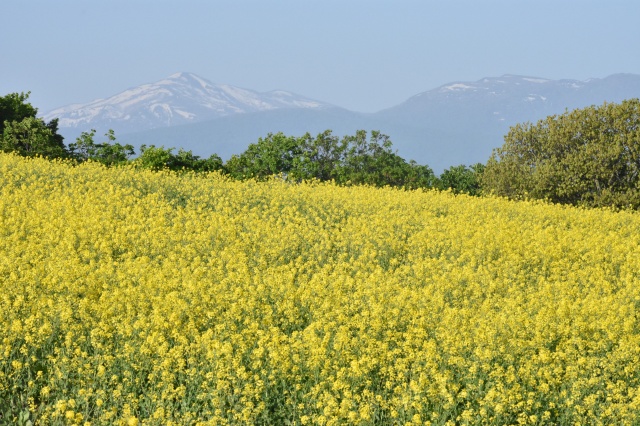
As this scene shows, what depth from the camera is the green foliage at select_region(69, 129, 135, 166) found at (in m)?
34.4

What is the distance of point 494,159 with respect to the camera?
108ft

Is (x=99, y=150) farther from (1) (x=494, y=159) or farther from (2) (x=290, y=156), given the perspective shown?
(1) (x=494, y=159)

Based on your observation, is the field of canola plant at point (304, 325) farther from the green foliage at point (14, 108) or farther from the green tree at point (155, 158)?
the green foliage at point (14, 108)

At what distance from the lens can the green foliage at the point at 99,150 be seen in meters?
34.4

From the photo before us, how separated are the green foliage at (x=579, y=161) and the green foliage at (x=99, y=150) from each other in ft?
55.2

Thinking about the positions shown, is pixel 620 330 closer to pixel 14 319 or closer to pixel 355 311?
pixel 355 311

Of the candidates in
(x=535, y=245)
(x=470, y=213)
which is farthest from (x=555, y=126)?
(x=535, y=245)

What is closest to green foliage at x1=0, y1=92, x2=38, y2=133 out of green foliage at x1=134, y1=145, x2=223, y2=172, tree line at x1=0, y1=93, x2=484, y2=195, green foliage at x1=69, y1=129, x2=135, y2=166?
tree line at x1=0, y1=93, x2=484, y2=195

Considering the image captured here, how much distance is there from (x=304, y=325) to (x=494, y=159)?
2564 cm

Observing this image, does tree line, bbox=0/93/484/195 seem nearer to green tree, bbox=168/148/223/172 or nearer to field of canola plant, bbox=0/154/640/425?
green tree, bbox=168/148/223/172

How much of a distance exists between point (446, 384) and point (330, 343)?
145 centimetres

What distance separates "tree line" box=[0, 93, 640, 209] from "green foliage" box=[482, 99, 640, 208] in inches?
1.6

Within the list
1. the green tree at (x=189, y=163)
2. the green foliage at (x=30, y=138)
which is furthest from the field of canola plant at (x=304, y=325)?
the green foliage at (x=30, y=138)

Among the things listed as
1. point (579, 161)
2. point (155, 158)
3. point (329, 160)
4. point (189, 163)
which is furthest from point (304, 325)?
point (329, 160)
